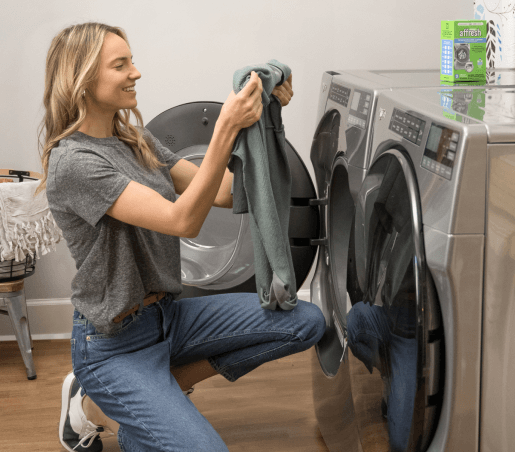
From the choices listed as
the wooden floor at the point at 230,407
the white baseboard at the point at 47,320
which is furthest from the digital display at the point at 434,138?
the white baseboard at the point at 47,320

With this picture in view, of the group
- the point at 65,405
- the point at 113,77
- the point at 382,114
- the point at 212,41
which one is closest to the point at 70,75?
the point at 113,77

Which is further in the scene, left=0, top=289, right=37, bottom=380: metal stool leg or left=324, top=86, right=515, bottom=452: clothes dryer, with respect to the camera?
left=0, top=289, right=37, bottom=380: metal stool leg

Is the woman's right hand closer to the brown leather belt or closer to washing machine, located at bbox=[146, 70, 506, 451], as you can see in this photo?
washing machine, located at bbox=[146, 70, 506, 451]

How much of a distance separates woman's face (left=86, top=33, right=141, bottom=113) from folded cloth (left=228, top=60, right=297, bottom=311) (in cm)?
26

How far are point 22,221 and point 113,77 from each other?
32.8 inches

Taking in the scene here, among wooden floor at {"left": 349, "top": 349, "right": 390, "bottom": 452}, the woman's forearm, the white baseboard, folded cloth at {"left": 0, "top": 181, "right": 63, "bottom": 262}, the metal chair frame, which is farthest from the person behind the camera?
the white baseboard

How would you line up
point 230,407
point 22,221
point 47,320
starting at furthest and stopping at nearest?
point 47,320 → point 22,221 → point 230,407

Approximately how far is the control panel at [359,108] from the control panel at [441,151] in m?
0.28

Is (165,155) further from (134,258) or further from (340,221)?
(340,221)

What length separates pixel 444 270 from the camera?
743 mm

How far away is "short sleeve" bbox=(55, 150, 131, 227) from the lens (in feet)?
3.63

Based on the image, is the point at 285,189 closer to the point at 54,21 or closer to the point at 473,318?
the point at 473,318

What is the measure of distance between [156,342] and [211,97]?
1.07 metres

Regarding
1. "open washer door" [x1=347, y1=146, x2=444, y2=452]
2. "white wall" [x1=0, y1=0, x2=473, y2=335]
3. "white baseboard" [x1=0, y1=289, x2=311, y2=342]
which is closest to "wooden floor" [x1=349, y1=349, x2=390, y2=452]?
"open washer door" [x1=347, y1=146, x2=444, y2=452]
